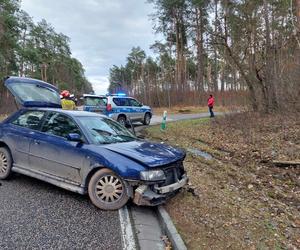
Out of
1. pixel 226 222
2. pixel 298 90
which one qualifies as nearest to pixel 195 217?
pixel 226 222

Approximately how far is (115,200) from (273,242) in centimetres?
245

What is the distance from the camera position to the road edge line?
4095 mm

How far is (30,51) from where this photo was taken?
44.5 m

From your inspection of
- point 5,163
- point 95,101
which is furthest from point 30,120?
point 95,101

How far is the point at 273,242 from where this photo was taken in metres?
4.41

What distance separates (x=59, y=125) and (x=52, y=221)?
85.1 inches

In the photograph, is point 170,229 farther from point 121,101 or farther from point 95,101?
point 121,101

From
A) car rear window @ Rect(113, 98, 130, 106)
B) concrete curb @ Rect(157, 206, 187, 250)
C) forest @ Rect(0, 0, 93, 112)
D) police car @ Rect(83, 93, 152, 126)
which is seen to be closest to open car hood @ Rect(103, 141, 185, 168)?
concrete curb @ Rect(157, 206, 187, 250)

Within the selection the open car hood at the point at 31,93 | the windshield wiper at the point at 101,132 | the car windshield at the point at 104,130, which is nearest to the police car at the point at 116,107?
the open car hood at the point at 31,93

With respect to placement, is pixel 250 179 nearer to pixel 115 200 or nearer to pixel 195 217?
pixel 195 217

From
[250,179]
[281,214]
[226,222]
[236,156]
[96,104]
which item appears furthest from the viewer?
[96,104]

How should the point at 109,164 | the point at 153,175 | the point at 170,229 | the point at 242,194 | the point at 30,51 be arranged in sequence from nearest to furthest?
the point at 170,229, the point at 153,175, the point at 109,164, the point at 242,194, the point at 30,51

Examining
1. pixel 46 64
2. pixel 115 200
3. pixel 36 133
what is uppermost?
pixel 46 64

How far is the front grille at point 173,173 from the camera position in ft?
17.6
